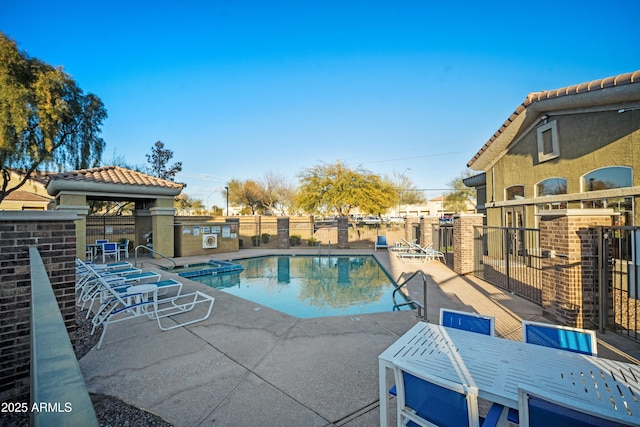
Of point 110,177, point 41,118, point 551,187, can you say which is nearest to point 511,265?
point 551,187

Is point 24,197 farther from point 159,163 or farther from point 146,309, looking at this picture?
point 146,309

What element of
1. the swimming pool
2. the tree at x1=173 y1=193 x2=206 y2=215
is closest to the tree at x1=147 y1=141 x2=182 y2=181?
the tree at x1=173 y1=193 x2=206 y2=215

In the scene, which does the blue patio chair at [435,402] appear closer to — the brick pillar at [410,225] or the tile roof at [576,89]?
the tile roof at [576,89]

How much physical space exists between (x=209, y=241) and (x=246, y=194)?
28034 mm

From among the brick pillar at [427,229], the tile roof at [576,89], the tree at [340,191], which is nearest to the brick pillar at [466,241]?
the tile roof at [576,89]

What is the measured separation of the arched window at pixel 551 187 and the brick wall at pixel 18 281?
1294 centimetres

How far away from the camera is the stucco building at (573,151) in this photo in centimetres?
789

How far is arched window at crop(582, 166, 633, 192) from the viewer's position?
26.5 feet

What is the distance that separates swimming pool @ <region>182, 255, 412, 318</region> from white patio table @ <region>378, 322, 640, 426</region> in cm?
493

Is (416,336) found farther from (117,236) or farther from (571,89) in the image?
(117,236)

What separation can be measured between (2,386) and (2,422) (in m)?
0.45

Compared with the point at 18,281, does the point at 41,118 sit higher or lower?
higher

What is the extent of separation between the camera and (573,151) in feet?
31.8

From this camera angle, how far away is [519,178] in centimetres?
1260
